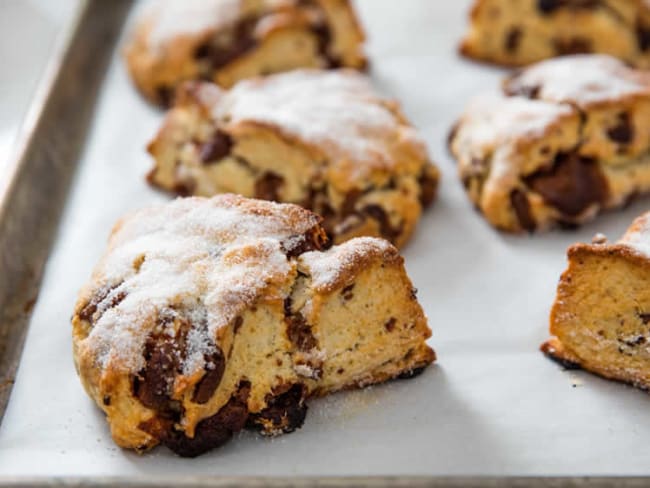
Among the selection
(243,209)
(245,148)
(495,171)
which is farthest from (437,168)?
(243,209)

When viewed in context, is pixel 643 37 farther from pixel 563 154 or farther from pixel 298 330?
pixel 298 330

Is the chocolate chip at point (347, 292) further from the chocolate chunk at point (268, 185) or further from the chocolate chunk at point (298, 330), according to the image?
the chocolate chunk at point (268, 185)

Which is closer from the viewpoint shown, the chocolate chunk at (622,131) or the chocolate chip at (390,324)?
the chocolate chip at (390,324)

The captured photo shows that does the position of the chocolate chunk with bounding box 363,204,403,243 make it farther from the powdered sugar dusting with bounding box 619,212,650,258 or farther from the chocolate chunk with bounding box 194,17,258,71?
the chocolate chunk with bounding box 194,17,258,71

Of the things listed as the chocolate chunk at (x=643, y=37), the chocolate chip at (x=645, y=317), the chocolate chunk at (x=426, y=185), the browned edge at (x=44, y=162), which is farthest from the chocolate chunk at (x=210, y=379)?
the chocolate chunk at (x=643, y=37)

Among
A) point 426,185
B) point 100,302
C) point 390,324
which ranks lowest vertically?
point 426,185

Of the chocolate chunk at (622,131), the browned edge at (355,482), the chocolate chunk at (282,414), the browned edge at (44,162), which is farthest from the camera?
the chocolate chunk at (622,131)

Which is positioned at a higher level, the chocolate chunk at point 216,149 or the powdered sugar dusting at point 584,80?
the chocolate chunk at point 216,149

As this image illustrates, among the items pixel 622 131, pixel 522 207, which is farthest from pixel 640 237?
pixel 622 131
